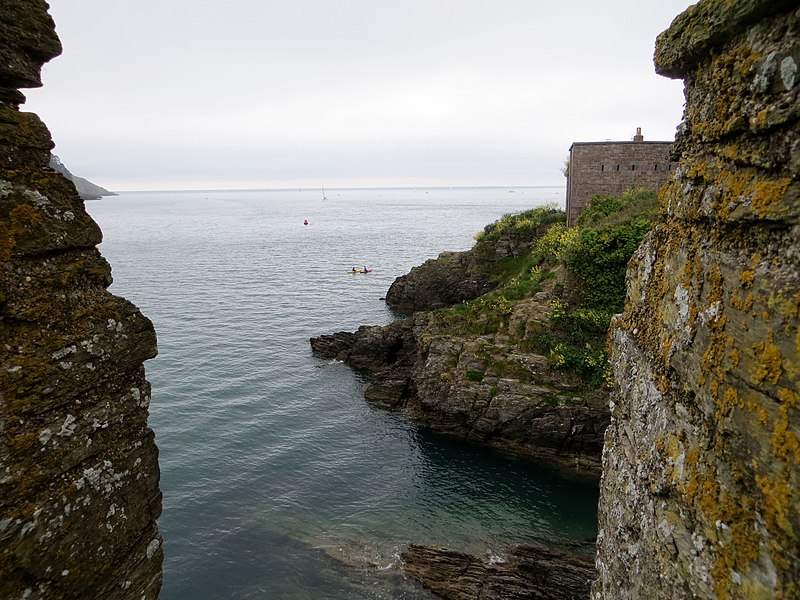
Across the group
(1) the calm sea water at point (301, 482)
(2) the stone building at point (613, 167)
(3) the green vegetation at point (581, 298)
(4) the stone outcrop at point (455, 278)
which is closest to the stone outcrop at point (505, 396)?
(3) the green vegetation at point (581, 298)

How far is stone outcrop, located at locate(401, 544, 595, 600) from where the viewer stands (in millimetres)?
18344

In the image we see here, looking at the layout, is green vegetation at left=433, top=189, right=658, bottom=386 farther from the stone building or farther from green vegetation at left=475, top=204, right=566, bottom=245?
green vegetation at left=475, top=204, right=566, bottom=245

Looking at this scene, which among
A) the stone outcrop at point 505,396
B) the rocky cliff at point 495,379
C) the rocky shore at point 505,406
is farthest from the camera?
the rocky cliff at point 495,379

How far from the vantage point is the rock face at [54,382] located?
5.34 meters

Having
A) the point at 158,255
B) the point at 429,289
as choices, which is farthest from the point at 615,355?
the point at 158,255

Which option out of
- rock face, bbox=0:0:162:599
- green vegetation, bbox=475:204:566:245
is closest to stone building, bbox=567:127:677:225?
green vegetation, bbox=475:204:566:245

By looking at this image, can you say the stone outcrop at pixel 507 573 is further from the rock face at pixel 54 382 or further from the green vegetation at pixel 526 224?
the green vegetation at pixel 526 224

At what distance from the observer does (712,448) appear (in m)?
4.63

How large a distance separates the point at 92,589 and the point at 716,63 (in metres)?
9.28

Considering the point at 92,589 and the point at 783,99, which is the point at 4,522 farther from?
the point at 783,99

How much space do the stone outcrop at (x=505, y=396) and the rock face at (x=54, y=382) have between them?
23832 millimetres

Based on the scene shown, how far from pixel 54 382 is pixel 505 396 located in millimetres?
25184

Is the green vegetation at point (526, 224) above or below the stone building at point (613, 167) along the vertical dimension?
below

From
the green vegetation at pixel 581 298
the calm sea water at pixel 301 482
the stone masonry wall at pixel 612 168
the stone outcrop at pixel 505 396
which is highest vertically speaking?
the stone masonry wall at pixel 612 168
